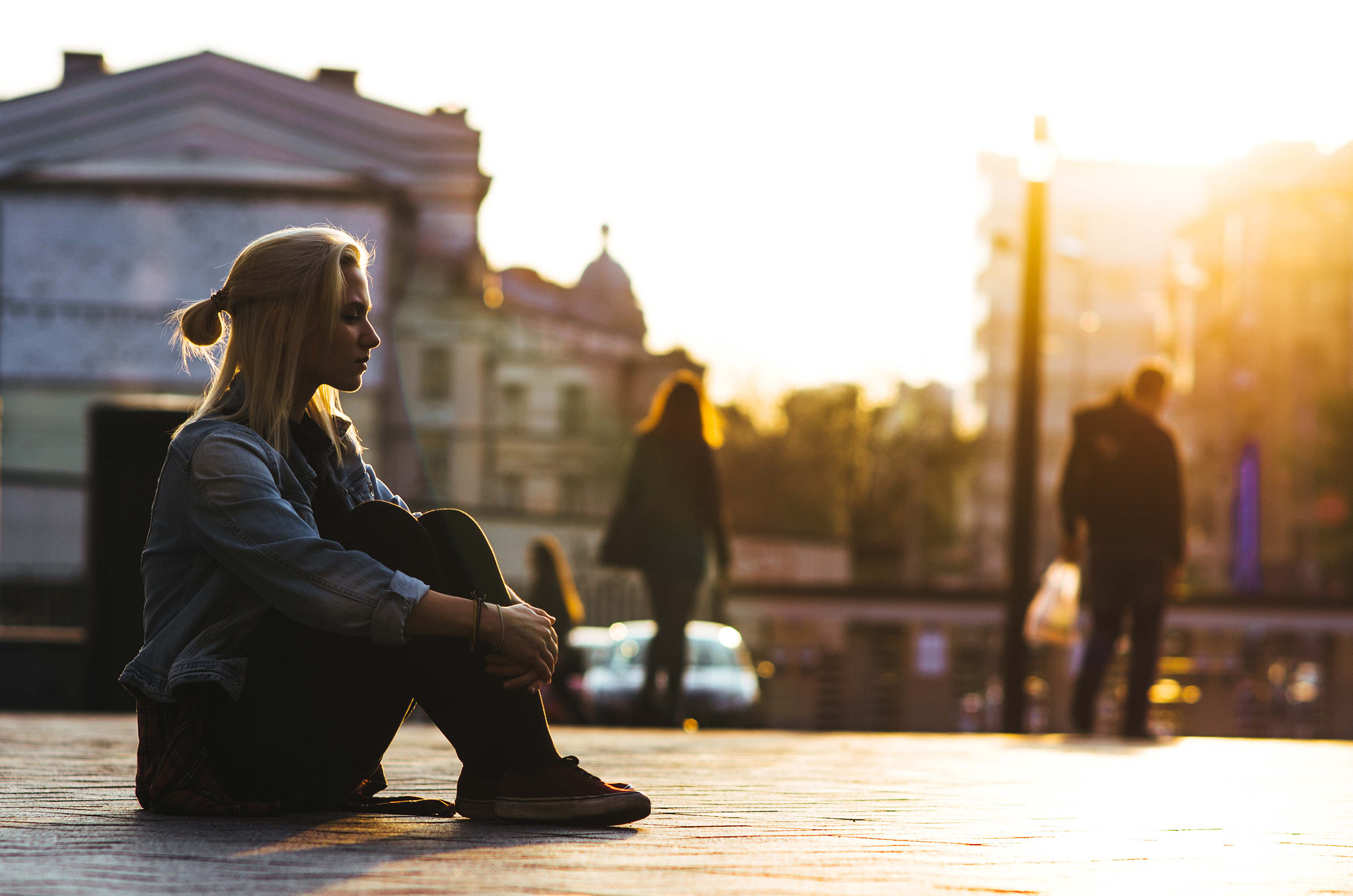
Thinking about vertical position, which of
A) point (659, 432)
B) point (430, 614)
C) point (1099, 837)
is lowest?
point (1099, 837)

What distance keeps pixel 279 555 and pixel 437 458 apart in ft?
131

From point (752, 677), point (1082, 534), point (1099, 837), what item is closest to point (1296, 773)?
point (1099, 837)

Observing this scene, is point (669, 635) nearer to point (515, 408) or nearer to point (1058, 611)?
point (1058, 611)

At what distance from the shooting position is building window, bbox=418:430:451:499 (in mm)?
41188

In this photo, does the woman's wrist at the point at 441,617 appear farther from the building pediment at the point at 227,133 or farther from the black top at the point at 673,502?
the building pediment at the point at 227,133

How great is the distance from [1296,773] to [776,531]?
38.2 metres

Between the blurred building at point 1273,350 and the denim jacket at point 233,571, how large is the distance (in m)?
50.4

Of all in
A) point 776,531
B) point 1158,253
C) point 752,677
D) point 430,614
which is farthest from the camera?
point 1158,253

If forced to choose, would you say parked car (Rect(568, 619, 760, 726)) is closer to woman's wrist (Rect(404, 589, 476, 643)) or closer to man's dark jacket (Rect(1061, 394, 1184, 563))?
man's dark jacket (Rect(1061, 394, 1184, 563))

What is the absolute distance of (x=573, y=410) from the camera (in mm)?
48219

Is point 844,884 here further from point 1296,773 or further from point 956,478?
point 956,478

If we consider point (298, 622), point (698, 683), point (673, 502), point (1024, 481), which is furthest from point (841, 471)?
point (298, 622)

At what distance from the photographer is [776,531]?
1725 inches

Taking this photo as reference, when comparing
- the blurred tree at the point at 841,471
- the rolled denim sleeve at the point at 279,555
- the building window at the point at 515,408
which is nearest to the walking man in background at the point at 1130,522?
the rolled denim sleeve at the point at 279,555
